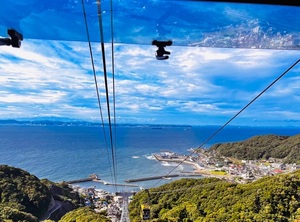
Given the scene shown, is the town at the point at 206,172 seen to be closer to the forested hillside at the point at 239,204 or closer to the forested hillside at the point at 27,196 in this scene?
the forested hillside at the point at 239,204

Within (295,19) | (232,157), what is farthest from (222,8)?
(232,157)

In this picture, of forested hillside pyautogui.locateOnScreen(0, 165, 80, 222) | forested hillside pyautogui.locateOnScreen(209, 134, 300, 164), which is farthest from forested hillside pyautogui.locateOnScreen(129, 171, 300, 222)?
forested hillside pyautogui.locateOnScreen(209, 134, 300, 164)

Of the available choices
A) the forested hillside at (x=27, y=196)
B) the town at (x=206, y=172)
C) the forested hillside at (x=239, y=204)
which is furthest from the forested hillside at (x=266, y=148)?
the forested hillside at (x=27, y=196)

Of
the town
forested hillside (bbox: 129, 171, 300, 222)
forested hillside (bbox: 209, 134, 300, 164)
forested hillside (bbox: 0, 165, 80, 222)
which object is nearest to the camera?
forested hillside (bbox: 129, 171, 300, 222)

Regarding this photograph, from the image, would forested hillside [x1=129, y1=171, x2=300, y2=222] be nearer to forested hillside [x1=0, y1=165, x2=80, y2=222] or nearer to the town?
the town

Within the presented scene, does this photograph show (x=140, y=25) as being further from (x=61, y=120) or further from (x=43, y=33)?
(x=61, y=120)

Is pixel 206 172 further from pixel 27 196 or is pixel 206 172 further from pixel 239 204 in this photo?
pixel 27 196

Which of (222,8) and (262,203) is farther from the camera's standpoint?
(262,203)

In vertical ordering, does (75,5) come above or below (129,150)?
above
